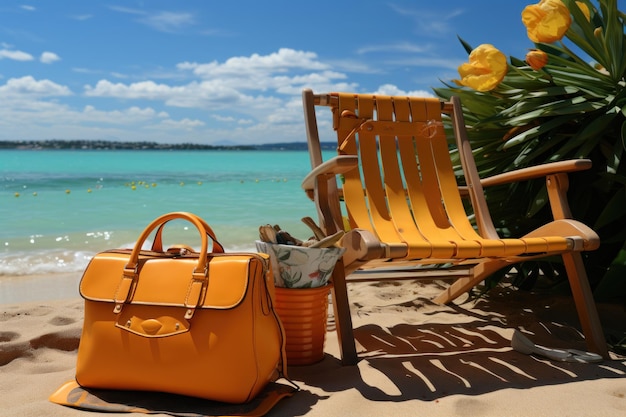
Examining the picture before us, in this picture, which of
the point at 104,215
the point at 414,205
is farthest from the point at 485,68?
the point at 104,215

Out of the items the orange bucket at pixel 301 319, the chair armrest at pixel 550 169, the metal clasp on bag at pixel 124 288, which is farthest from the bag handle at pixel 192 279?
the chair armrest at pixel 550 169

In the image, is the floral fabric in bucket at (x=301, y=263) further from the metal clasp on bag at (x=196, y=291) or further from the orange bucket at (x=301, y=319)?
the metal clasp on bag at (x=196, y=291)

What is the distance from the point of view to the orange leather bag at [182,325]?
5.57 ft

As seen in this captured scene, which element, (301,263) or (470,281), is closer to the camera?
(301,263)

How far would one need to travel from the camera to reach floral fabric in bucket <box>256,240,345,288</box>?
208 centimetres

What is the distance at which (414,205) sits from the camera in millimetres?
2705

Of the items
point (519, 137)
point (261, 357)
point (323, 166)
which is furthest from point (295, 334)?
point (519, 137)

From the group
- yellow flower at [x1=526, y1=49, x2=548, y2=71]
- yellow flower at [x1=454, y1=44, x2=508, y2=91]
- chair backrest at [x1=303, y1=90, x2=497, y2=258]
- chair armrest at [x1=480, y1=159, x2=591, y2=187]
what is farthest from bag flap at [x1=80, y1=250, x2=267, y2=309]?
yellow flower at [x1=526, y1=49, x2=548, y2=71]

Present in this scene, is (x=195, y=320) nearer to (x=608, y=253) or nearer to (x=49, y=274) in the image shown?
(x=608, y=253)

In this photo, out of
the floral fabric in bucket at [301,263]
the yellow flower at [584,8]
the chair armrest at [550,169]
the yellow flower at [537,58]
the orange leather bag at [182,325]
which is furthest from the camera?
the yellow flower at [584,8]

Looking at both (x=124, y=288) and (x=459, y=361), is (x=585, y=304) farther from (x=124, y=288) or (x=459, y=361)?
(x=124, y=288)

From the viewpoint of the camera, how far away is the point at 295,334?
217 centimetres

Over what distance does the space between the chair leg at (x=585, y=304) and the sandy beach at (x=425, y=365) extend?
0.34 feet

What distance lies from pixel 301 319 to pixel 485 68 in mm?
1455
